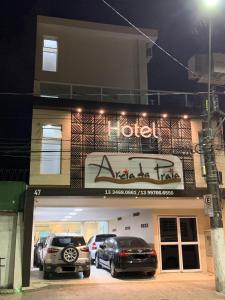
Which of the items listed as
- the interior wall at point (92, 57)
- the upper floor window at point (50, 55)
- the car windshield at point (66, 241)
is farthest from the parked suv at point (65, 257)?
the upper floor window at point (50, 55)

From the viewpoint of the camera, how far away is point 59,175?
15.5 meters

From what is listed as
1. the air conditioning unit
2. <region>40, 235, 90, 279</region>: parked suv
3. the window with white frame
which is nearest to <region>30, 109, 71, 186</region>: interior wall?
the window with white frame

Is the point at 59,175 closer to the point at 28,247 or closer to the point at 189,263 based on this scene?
the point at 28,247

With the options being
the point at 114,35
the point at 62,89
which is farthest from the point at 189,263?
the point at 114,35

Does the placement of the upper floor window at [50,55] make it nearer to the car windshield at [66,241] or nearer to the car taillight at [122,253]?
the car windshield at [66,241]

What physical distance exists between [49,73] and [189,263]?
40.0 feet

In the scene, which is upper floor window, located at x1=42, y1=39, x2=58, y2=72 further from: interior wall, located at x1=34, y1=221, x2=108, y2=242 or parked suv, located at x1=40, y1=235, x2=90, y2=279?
interior wall, located at x1=34, y1=221, x2=108, y2=242

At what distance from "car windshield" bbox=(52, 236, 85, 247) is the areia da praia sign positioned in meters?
2.37

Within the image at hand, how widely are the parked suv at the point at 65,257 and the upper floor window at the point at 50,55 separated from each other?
9748mm

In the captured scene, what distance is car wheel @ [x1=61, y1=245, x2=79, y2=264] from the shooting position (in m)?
15.0

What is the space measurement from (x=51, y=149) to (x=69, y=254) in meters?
4.37

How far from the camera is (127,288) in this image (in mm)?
12852

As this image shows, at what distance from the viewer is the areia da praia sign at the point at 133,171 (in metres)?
15.7

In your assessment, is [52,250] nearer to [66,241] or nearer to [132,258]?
[66,241]
